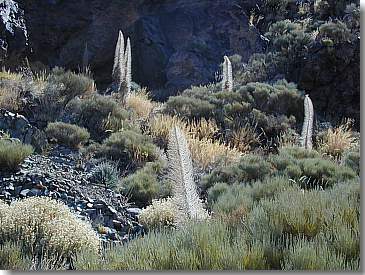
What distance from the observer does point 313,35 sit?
891cm

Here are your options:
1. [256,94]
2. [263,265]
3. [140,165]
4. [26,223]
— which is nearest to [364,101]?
[263,265]

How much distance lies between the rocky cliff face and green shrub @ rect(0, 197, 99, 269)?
6.10m

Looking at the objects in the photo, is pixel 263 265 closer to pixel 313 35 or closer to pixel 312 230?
pixel 312 230

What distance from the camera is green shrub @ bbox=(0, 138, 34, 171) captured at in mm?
4570

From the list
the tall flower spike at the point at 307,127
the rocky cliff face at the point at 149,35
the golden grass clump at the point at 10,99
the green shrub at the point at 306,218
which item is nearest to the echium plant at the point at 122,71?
the golden grass clump at the point at 10,99

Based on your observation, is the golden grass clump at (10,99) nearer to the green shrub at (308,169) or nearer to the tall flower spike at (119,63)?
the tall flower spike at (119,63)

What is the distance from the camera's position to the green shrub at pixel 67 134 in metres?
5.66

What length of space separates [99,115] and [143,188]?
2.14 metres

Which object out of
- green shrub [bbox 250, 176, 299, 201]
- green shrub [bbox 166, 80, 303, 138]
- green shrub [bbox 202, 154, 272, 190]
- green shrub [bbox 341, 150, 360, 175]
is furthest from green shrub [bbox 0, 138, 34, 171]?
green shrub [bbox 341, 150, 360, 175]

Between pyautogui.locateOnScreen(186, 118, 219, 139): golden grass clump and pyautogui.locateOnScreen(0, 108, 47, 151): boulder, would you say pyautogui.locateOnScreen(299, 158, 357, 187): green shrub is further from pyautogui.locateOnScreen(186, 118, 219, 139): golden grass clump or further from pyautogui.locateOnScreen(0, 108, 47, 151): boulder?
pyautogui.locateOnScreen(0, 108, 47, 151): boulder

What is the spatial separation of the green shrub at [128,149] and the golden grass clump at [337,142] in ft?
6.13

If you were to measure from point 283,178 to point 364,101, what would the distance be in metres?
1.07

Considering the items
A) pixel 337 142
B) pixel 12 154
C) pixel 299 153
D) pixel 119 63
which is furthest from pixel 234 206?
pixel 119 63

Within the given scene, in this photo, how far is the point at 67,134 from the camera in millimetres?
5758
